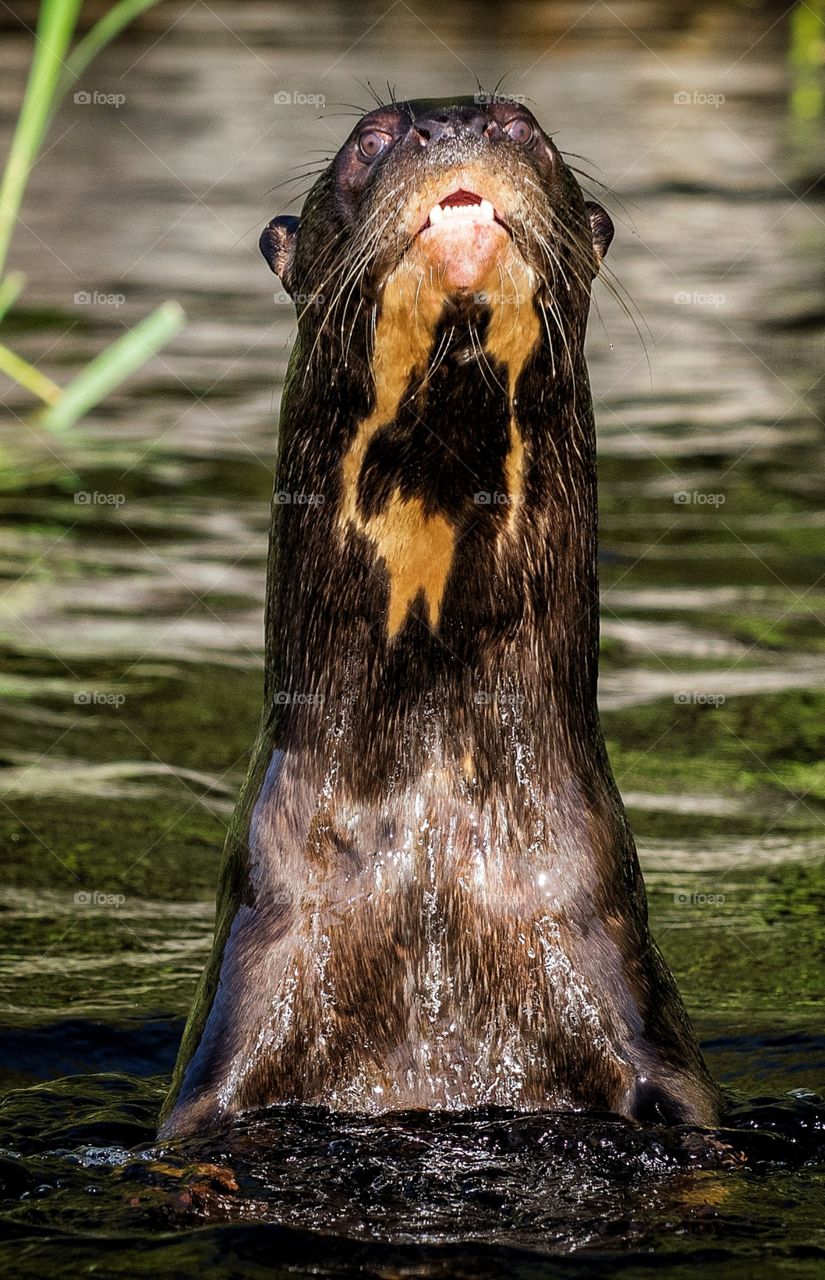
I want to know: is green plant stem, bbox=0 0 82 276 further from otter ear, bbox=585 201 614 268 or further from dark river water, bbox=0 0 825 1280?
otter ear, bbox=585 201 614 268

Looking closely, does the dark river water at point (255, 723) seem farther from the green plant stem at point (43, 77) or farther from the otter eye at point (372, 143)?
the otter eye at point (372, 143)

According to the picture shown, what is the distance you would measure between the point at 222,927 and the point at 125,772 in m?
3.96

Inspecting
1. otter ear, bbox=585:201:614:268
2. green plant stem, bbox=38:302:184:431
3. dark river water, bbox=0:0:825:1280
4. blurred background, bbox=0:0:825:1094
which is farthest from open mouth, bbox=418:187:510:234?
green plant stem, bbox=38:302:184:431

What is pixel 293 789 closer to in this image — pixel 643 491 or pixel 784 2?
pixel 643 491

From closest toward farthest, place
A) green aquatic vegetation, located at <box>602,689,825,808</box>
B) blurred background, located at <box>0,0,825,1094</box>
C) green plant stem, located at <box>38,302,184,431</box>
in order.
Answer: blurred background, located at <box>0,0,825,1094</box> < green aquatic vegetation, located at <box>602,689,825,808</box> < green plant stem, located at <box>38,302,184,431</box>

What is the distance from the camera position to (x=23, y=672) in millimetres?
10594

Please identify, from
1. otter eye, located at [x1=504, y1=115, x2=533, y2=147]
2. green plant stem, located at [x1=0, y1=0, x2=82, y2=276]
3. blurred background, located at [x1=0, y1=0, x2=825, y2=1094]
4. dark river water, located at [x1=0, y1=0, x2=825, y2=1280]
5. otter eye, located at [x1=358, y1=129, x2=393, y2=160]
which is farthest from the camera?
green plant stem, located at [x1=0, y1=0, x2=82, y2=276]

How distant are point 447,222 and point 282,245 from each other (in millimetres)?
1176

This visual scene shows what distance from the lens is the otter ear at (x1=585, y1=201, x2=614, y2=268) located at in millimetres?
6176

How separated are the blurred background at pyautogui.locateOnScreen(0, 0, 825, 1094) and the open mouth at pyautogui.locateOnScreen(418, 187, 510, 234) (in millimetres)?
653

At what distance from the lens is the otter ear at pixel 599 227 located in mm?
6176

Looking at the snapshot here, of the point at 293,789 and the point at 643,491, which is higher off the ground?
the point at 643,491

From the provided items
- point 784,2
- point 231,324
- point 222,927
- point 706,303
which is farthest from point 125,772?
point 784,2

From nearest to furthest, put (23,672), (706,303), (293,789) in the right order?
(293,789) → (23,672) → (706,303)
